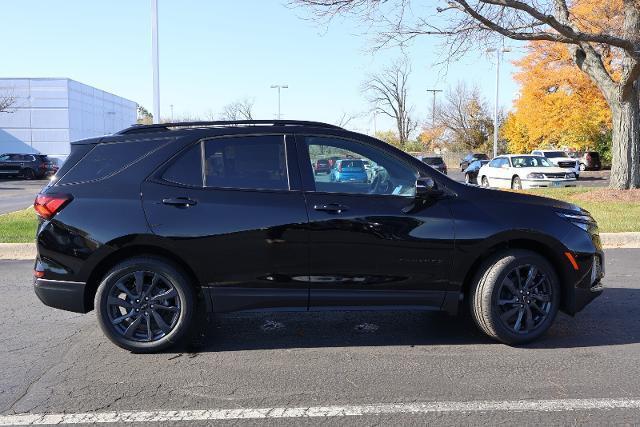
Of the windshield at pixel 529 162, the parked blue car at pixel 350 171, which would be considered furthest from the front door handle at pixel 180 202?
the windshield at pixel 529 162

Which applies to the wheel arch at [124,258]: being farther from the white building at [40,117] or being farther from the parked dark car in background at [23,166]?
the white building at [40,117]

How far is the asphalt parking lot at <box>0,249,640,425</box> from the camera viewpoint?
352cm

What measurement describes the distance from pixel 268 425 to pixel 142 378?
120 centimetres

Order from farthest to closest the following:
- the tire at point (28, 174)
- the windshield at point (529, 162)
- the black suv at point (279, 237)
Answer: the tire at point (28, 174) → the windshield at point (529, 162) → the black suv at point (279, 237)

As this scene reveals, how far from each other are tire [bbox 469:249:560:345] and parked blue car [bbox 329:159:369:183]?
1248 millimetres

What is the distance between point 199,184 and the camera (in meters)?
4.48

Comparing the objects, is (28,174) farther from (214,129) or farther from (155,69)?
(214,129)

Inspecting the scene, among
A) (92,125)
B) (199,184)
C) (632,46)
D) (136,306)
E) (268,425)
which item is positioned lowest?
(268,425)

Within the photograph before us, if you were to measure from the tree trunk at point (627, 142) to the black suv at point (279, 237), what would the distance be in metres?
12.5

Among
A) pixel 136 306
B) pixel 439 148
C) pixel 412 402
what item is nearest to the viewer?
pixel 412 402

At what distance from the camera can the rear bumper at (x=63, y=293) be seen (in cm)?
439

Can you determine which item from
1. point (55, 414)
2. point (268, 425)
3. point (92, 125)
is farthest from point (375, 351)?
point (92, 125)

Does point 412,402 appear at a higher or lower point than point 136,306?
lower

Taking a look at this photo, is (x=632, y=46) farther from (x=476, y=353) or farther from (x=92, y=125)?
(x=92, y=125)
